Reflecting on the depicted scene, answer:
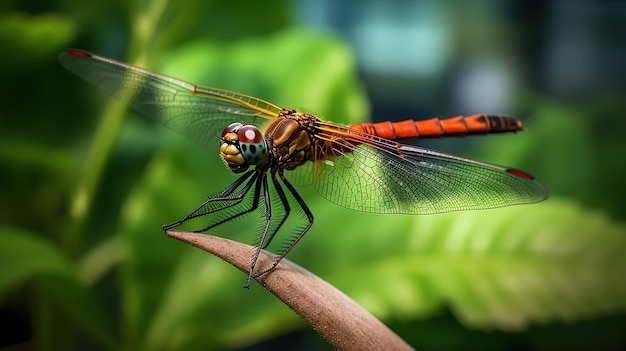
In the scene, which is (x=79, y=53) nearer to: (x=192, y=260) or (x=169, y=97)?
(x=169, y=97)

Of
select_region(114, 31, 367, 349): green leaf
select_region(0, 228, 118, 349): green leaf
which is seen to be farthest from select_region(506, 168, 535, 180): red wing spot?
select_region(0, 228, 118, 349): green leaf

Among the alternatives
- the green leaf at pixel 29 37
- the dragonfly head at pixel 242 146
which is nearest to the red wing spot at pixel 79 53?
the dragonfly head at pixel 242 146

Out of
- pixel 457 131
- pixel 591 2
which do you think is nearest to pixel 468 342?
pixel 457 131

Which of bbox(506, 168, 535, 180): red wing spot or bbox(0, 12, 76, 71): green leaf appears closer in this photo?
bbox(506, 168, 535, 180): red wing spot

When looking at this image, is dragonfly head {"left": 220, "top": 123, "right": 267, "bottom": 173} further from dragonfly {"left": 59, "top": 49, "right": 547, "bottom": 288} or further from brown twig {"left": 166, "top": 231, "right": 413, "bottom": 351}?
brown twig {"left": 166, "top": 231, "right": 413, "bottom": 351}

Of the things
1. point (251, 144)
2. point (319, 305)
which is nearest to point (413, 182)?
point (251, 144)

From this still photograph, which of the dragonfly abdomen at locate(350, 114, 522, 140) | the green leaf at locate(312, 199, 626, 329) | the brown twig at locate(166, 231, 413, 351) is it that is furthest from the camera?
the green leaf at locate(312, 199, 626, 329)

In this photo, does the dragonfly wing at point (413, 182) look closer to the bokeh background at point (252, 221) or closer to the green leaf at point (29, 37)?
the bokeh background at point (252, 221)

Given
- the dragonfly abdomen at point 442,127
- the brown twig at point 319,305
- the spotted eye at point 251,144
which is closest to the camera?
the brown twig at point 319,305
